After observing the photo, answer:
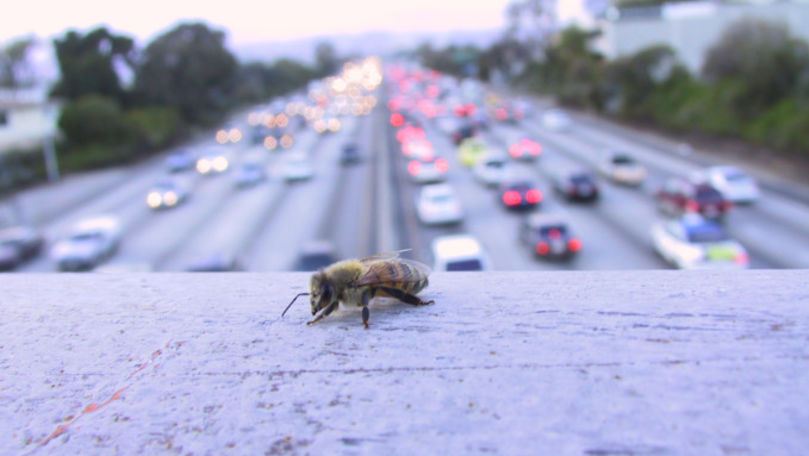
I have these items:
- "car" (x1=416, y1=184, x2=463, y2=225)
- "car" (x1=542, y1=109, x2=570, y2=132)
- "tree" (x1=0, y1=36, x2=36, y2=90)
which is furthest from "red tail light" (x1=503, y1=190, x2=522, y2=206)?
"tree" (x1=0, y1=36, x2=36, y2=90)

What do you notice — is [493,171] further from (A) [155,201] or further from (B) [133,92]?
(B) [133,92]

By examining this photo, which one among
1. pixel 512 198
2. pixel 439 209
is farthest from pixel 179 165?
pixel 512 198

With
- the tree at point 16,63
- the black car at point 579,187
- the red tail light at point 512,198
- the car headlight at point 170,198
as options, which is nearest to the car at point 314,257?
the red tail light at point 512,198

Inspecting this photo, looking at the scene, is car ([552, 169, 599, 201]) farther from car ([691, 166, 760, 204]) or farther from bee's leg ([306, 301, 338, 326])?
bee's leg ([306, 301, 338, 326])

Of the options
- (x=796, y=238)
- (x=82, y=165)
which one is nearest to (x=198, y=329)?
(x=796, y=238)

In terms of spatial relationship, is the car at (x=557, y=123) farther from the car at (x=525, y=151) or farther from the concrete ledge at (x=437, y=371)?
the concrete ledge at (x=437, y=371)
